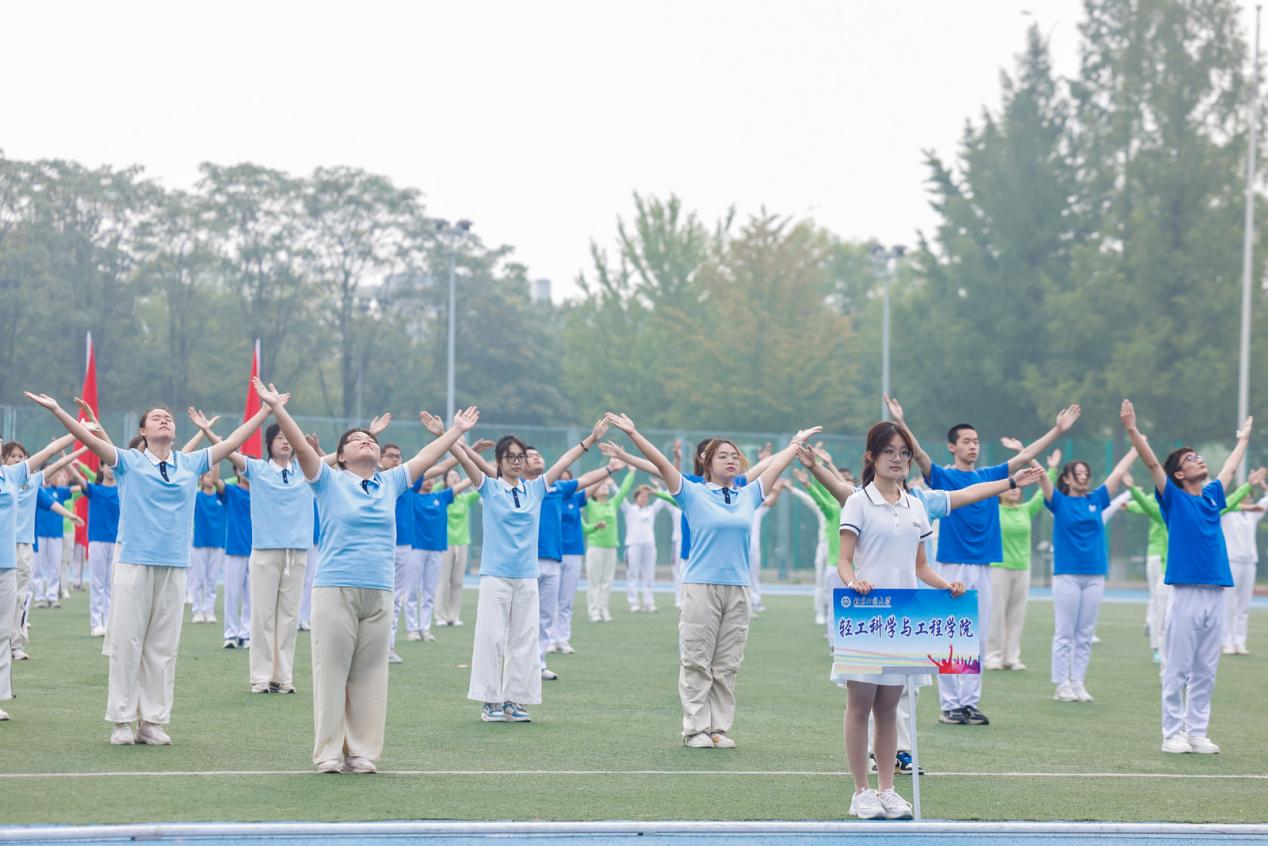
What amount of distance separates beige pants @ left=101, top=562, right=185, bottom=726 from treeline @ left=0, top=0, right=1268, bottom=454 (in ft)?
119

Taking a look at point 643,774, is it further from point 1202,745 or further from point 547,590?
point 547,590

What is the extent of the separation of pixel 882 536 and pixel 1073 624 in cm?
701

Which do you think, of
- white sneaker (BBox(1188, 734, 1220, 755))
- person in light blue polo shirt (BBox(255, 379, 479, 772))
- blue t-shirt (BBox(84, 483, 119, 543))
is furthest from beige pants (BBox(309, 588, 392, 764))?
blue t-shirt (BBox(84, 483, 119, 543))

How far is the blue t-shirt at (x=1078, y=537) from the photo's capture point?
14.5 m

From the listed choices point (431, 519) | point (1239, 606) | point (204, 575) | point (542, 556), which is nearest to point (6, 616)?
point (542, 556)

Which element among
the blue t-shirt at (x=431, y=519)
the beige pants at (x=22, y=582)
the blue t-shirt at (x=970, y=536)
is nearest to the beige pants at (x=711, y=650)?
the blue t-shirt at (x=970, y=536)

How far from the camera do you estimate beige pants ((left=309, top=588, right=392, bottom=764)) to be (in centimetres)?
921

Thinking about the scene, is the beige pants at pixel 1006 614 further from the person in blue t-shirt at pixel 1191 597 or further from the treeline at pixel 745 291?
the treeline at pixel 745 291

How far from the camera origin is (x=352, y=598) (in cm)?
924

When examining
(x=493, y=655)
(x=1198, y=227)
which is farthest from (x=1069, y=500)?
(x=1198, y=227)

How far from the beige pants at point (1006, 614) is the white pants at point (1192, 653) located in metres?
5.99

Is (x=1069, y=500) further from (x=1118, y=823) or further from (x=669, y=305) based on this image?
(x=669, y=305)

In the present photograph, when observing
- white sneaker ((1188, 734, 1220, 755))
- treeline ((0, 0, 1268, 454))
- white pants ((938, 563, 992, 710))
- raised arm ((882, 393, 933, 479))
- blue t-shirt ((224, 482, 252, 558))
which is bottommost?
white sneaker ((1188, 734, 1220, 755))

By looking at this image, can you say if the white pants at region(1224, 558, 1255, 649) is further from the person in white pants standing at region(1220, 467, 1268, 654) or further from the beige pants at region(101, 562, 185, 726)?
the beige pants at region(101, 562, 185, 726)
